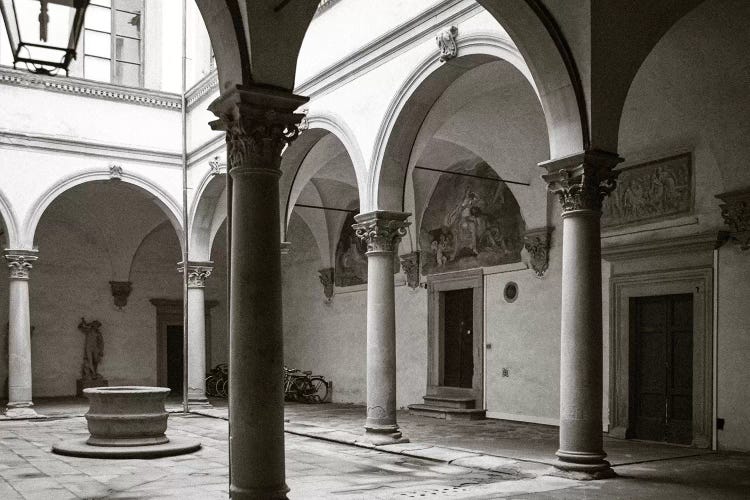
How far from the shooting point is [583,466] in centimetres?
708

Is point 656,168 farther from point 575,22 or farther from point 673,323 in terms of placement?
point 575,22

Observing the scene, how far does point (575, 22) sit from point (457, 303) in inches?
322

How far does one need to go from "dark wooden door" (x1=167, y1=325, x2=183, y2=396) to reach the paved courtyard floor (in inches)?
344

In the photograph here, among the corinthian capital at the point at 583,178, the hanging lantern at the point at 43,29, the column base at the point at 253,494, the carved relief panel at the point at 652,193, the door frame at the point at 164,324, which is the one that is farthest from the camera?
the door frame at the point at 164,324

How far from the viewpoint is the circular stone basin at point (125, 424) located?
9.83m

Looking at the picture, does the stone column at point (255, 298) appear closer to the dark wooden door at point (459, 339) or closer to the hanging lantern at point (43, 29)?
the hanging lantern at point (43, 29)

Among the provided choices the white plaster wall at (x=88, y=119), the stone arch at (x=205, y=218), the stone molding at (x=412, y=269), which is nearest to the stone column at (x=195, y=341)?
the stone arch at (x=205, y=218)

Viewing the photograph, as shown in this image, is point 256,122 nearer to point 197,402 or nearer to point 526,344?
point 526,344

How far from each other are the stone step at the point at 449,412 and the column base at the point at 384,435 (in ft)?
12.0

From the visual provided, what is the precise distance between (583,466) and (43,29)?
5595mm

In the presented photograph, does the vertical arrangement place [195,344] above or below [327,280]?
below

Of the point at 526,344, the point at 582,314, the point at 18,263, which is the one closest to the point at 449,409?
the point at 526,344

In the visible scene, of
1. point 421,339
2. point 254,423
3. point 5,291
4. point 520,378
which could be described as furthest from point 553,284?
point 5,291

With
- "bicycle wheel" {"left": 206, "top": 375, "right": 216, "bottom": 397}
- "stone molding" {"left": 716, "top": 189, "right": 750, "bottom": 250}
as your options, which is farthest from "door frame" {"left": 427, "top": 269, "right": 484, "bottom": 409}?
"bicycle wheel" {"left": 206, "top": 375, "right": 216, "bottom": 397}
